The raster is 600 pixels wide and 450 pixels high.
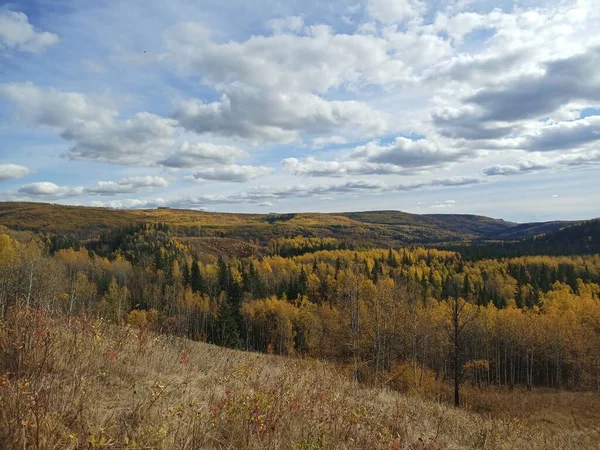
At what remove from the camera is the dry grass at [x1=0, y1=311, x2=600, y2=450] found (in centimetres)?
361

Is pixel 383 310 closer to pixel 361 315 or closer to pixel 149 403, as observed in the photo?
pixel 361 315

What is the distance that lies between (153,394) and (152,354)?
2.34 m

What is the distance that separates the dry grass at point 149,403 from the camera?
3.61 meters

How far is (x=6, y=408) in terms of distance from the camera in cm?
345

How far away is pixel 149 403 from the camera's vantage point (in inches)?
179

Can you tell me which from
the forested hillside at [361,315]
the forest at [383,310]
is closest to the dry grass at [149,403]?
the forested hillside at [361,315]

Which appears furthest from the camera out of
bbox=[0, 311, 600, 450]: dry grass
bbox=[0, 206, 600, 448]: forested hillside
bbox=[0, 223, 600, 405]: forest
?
bbox=[0, 223, 600, 405]: forest

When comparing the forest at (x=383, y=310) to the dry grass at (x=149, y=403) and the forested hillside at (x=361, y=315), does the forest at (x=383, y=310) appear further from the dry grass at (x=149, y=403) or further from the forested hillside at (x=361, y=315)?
the dry grass at (x=149, y=403)

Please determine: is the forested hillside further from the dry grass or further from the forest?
the forest

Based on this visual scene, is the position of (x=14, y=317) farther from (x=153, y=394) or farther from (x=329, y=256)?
(x=329, y=256)

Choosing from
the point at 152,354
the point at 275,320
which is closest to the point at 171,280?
the point at 275,320

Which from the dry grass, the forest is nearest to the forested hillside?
the dry grass

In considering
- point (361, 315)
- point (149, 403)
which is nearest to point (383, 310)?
point (361, 315)

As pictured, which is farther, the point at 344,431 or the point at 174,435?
the point at 344,431
